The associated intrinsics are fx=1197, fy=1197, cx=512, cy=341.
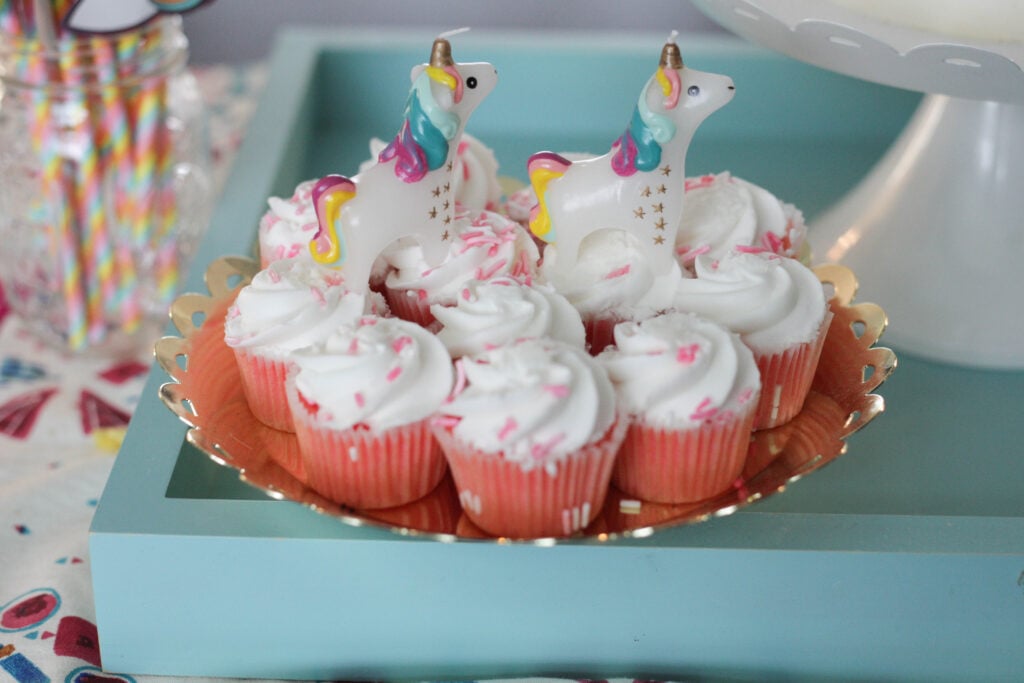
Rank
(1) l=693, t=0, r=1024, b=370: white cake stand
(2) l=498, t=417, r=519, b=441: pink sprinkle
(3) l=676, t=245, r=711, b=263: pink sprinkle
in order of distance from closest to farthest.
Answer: (2) l=498, t=417, r=519, b=441: pink sprinkle, (3) l=676, t=245, r=711, b=263: pink sprinkle, (1) l=693, t=0, r=1024, b=370: white cake stand

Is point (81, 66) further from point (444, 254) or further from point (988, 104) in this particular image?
point (988, 104)

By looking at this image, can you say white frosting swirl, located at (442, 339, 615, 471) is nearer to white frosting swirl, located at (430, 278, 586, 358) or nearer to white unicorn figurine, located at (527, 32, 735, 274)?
white frosting swirl, located at (430, 278, 586, 358)

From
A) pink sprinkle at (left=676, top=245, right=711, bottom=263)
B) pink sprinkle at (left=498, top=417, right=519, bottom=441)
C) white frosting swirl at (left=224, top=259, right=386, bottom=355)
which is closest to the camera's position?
pink sprinkle at (left=498, top=417, right=519, bottom=441)

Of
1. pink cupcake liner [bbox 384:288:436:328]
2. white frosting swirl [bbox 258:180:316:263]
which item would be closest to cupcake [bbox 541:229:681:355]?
pink cupcake liner [bbox 384:288:436:328]

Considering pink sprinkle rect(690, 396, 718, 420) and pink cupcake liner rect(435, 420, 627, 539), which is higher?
pink sprinkle rect(690, 396, 718, 420)

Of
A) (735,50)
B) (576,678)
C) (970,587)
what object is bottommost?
(576,678)

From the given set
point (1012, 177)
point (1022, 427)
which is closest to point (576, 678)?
point (1022, 427)

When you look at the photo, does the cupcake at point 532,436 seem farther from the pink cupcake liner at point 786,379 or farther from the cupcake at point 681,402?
the pink cupcake liner at point 786,379

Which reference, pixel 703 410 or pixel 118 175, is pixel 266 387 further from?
pixel 118 175
